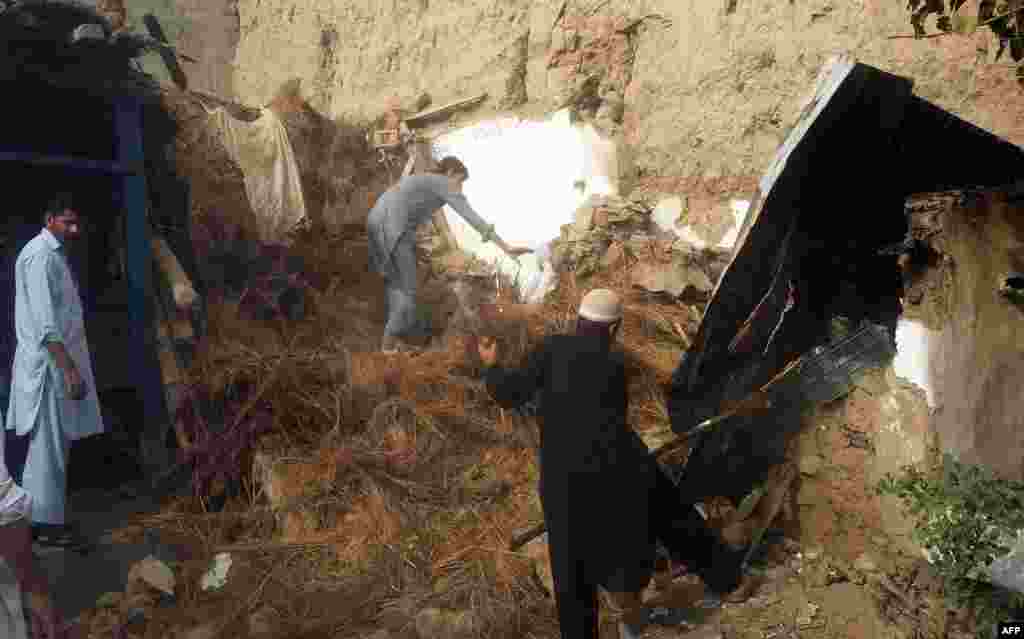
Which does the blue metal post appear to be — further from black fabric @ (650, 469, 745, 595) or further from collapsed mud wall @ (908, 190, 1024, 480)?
collapsed mud wall @ (908, 190, 1024, 480)

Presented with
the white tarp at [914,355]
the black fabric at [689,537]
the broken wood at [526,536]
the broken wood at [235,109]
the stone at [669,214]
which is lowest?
the broken wood at [526,536]

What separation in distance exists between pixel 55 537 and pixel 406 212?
3850 mm

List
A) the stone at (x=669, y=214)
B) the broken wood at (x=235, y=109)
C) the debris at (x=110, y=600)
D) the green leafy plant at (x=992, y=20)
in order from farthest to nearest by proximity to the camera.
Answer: the broken wood at (x=235, y=109)
the stone at (x=669, y=214)
the debris at (x=110, y=600)
the green leafy plant at (x=992, y=20)

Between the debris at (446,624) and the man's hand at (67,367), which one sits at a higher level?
the man's hand at (67,367)

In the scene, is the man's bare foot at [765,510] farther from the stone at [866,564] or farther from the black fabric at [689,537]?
the black fabric at [689,537]

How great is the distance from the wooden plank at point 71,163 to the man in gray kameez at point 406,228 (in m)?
2.12

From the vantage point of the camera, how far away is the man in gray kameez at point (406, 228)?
681cm

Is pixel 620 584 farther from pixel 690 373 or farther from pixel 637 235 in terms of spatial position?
pixel 637 235

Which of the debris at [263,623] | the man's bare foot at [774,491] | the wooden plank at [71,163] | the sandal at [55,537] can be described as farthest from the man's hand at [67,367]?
the man's bare foot at [774,491]

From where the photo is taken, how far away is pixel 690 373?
13.7 ft

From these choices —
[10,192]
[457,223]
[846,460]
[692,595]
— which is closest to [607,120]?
[457,223]

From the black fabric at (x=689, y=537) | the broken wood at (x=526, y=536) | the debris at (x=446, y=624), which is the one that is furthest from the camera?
the broken wood at (x=526, y=536)

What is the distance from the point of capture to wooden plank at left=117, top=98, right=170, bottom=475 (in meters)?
6.04

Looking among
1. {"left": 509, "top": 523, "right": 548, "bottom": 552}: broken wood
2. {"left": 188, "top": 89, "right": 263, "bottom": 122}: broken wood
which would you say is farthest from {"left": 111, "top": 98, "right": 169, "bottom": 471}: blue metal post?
{"left": 509, "top": 523, "right": 548, "bottom": 552}: broken wood
